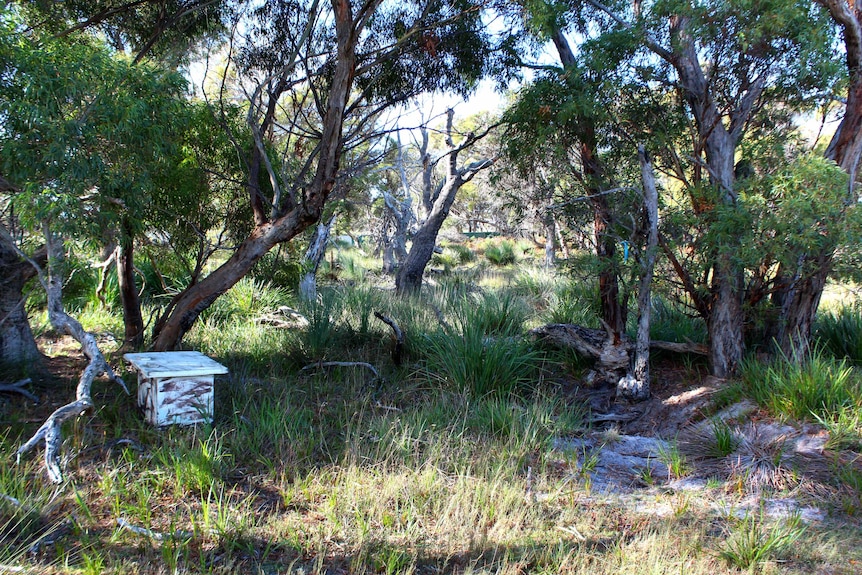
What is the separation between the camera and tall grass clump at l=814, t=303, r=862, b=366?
20.8 ft

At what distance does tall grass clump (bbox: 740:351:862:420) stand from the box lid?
4.49 metres

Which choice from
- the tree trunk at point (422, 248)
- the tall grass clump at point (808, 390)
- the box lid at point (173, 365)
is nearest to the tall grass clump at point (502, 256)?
the tree trunk at point (422, 248)

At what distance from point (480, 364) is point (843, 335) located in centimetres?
376

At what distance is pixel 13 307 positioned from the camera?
5.70m

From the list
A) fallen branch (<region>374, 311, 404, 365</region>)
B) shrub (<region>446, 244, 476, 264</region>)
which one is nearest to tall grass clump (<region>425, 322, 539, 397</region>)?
fallen branch (<region>374, 311, 404, 365</region>)

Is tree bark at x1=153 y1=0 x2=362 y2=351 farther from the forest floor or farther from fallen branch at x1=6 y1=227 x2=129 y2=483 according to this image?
fallen branch at x1=6 y1=227 x2=129 y2=483

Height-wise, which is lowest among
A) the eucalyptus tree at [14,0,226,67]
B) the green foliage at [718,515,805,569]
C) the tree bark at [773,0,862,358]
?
the green foliage at [718,515,805,569]

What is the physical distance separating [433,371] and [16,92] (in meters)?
4.37

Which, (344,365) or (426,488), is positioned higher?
(344,365)

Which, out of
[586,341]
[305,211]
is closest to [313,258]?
[305,211]

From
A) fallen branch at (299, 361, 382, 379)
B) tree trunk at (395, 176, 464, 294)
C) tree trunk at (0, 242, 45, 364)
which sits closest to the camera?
tree trunk at (0, 242, 45, 364)

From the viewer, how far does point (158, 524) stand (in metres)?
3.59

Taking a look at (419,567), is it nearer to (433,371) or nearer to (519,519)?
(519,519)

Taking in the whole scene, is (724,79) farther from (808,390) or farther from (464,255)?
(464,255)
